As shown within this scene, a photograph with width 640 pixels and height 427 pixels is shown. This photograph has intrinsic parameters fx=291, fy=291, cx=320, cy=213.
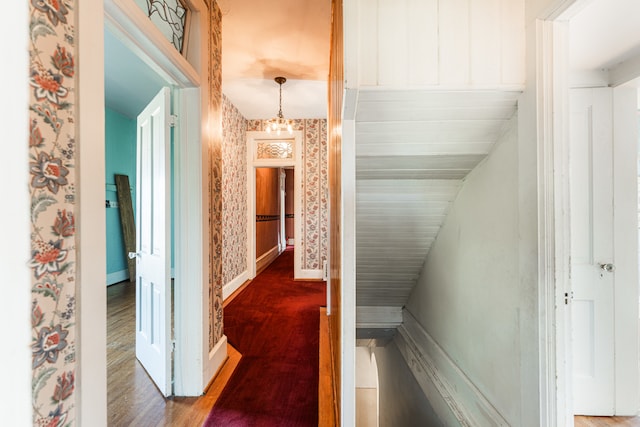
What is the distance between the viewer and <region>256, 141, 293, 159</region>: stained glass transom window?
16.1 ft

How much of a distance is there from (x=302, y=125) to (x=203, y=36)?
3029 millimetres

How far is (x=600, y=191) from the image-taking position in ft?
6.00

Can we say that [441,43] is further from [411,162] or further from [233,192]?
[233,192]

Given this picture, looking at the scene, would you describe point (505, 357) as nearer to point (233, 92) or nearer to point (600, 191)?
point (600, 191)

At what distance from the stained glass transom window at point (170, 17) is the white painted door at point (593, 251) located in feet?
8.25

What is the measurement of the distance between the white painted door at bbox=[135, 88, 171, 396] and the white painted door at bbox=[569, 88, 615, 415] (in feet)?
8.41

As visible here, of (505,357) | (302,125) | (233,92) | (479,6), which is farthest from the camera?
(302,125)

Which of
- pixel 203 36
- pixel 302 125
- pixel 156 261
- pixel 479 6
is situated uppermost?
pixel 302 125

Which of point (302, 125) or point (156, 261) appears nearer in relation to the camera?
point (156, 261)

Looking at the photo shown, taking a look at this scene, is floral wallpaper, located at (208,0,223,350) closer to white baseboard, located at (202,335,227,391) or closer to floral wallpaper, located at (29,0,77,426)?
white baseboard, located at (202,335,227,391)

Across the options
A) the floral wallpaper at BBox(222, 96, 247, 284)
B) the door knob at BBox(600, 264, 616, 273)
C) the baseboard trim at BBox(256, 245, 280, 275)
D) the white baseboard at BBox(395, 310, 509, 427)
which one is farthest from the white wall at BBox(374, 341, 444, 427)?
the baseboard trim at BBox(256, 245, 280, 275)

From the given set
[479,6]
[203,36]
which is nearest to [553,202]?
[479,6]

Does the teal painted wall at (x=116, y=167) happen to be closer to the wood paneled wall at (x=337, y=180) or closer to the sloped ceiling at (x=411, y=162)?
the sloped ceiling at (x=411, y=162)

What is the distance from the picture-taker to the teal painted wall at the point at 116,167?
4281 mm
